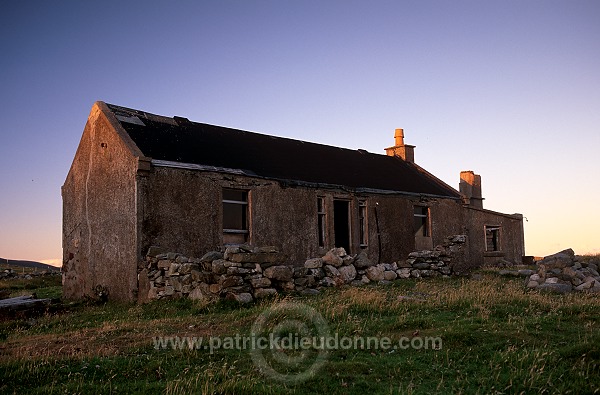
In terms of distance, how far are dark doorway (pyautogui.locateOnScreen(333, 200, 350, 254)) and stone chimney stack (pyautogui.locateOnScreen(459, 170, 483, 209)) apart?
12.1m

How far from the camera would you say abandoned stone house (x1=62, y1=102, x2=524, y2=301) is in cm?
1555

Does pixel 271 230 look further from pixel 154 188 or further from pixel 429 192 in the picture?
pixel 429 192

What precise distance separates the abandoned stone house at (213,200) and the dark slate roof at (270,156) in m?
0.07

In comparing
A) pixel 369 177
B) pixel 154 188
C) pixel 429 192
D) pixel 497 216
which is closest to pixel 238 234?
pixel 154 188

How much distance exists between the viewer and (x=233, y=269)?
13023 millimetres

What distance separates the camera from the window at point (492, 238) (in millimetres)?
28234

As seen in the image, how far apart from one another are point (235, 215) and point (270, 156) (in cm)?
416

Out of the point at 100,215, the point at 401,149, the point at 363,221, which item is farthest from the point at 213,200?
the point at 401,149

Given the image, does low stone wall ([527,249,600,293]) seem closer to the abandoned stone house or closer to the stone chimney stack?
the abandoned stone house

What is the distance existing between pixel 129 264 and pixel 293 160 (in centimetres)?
812

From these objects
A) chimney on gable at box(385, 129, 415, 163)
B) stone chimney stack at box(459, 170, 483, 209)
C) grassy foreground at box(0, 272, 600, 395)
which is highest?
chimney on gable at box(385, 129, 415, 163)

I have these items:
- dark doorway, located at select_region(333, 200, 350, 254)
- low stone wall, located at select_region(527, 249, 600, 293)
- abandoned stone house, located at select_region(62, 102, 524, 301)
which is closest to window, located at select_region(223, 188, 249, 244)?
abandoned stone house, located at select_region(62, 102, 524, 301)

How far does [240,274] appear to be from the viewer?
13.2m

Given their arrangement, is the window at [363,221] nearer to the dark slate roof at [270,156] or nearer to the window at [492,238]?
the dark slate roof at [270,156]
